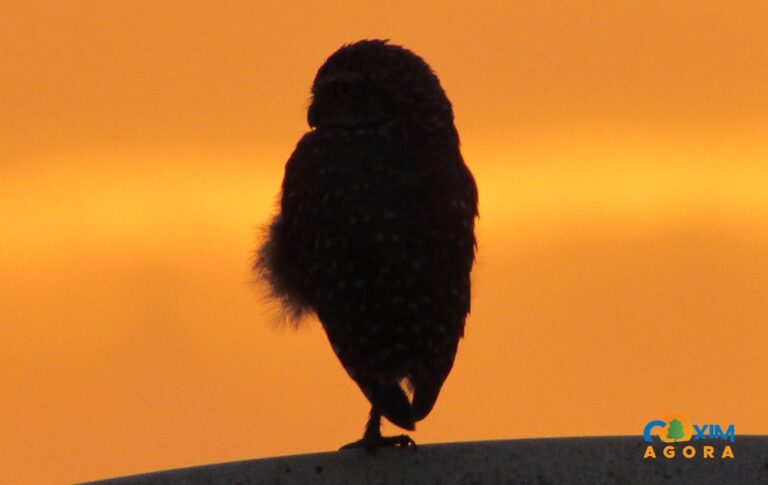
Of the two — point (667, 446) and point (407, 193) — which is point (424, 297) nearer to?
point (407, 193)

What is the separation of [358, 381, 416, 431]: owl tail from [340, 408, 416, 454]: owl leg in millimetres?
190

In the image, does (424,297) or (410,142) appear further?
(410,142)

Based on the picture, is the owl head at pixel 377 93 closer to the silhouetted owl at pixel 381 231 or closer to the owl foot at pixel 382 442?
the silhouetted owl at pixel 381 231

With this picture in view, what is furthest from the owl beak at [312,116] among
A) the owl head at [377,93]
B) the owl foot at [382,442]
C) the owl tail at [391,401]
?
the owl foot at [382,442]

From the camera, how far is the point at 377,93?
6590 millimetres

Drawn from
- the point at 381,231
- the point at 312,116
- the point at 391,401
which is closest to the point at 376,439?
the point at 391,401

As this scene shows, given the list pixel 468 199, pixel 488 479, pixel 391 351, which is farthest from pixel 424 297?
pixel 488 479

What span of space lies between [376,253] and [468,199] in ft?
2.81

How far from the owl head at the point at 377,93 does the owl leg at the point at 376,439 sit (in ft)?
5.35

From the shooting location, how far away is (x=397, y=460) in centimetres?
549

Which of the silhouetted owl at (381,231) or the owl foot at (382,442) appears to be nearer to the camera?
the silhouetted owl at (381,231)

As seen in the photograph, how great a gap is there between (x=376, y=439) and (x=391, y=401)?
1.41ft

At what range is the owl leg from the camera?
614 cm

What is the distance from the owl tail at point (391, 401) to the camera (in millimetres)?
5879
